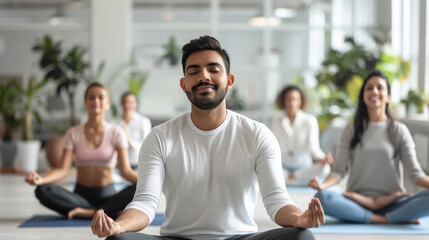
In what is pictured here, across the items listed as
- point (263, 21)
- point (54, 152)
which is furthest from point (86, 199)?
point (263, 21)

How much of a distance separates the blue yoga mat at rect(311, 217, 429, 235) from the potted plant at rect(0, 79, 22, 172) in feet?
15.7

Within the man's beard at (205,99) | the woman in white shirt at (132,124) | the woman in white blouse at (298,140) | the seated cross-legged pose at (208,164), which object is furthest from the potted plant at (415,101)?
the man's beard at (205,99)

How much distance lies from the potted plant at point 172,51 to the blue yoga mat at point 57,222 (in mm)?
4480

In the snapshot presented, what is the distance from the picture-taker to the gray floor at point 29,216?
3.67 metres

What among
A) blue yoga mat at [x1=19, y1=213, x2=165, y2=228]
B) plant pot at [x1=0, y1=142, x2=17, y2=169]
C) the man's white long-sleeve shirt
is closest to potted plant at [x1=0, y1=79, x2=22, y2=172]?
plant pot at [x1=0, y1=142, x2=17, y2=169]

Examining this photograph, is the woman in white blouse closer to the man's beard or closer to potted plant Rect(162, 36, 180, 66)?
potted plant Rect(162, 36, 180, 66)

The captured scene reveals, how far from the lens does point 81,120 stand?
8562 mm

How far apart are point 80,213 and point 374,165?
1.84 metres

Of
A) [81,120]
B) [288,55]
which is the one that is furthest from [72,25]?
[288,55]

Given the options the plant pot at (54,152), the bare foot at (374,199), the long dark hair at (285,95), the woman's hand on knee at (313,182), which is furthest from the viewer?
the plant pot at (54,152)

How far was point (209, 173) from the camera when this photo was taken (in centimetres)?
250

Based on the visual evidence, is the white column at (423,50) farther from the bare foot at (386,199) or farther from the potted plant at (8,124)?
the potted plant at (8,124)

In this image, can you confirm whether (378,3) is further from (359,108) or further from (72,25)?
(359,108)

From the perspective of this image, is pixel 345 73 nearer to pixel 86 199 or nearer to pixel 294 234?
pixel 86 199
